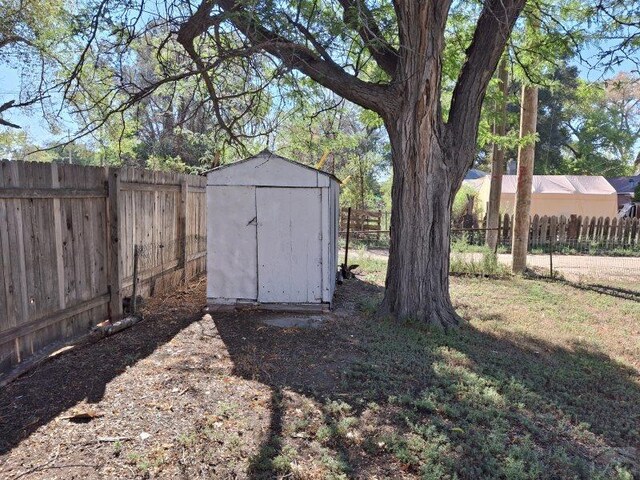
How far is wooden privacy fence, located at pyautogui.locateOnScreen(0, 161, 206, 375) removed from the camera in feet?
12.8

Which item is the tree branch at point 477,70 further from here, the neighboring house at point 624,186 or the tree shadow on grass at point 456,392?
the neighboring house at point 624,186

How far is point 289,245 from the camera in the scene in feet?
21.4

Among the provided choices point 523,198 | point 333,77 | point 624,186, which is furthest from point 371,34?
point 624,186

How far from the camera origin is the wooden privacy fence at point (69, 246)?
389cm

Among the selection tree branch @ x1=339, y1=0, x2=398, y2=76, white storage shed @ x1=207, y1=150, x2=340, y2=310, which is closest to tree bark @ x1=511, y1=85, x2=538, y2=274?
tree branch @ x1=339, y1=0, x2=398, y2=76

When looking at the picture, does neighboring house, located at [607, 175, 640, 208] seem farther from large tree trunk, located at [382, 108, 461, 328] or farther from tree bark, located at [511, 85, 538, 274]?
large tree trunk, located at [382, 108, 461, 328]

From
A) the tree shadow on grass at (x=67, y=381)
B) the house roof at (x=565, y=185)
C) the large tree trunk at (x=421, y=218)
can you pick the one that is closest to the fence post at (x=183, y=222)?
the tree shadow on grass at (x=67, y=381)

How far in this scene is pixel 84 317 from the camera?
501 centimetres

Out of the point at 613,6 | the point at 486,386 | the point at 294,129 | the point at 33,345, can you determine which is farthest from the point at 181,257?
the point at 613,6

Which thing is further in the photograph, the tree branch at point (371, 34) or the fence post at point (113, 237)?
the tree branch at point (371, 34)

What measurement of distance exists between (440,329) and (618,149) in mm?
37715

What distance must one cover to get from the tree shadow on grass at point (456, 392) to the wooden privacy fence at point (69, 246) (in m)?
1.50

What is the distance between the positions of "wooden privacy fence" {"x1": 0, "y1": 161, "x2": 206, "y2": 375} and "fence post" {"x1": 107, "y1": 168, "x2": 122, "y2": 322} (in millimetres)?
11

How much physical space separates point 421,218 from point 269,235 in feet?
6.91
